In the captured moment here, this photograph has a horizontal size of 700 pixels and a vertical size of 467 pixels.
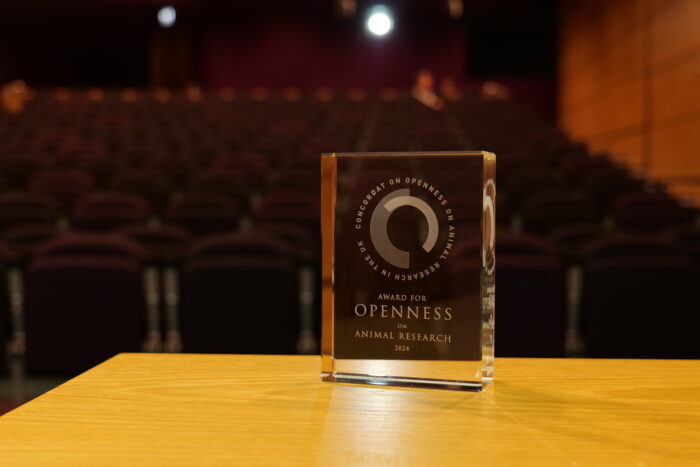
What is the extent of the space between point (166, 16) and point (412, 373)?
9017mm

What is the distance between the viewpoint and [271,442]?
0.30 meters

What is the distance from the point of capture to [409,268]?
1.29 ft

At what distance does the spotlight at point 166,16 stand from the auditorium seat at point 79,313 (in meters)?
7.72

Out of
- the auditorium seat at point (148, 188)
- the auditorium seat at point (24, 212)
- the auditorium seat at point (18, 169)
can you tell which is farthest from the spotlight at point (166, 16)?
the auditorium seat at point (24, 212)

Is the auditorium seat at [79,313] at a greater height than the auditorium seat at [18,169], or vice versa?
the auditorium seat at [18,169]

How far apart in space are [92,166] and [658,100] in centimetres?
387

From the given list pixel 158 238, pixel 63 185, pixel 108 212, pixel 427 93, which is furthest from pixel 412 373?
pixel 427 93

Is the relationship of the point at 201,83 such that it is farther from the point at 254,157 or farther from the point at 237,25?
the point at 254,157

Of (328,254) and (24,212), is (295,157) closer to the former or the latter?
(24,212)

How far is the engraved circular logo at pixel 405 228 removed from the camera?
38 centimetres

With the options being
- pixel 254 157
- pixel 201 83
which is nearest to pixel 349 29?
pixel 201 83

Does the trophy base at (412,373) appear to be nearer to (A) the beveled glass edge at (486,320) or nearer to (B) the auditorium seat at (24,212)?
(A) the beveled glass edge at (486,320)

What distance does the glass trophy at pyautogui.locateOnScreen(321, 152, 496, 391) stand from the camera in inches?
15.0

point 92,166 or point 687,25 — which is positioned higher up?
point 687,25
